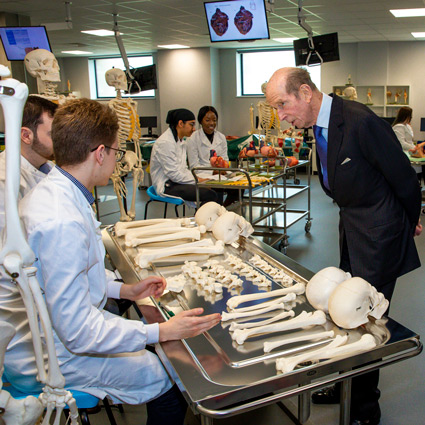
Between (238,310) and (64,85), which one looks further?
(64,85)

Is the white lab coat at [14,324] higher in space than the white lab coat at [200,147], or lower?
lower

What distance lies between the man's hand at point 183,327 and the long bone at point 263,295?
16cm

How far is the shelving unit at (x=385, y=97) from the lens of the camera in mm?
11305

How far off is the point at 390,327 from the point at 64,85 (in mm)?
14654

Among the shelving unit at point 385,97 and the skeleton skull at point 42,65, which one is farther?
the shelving unit at point 385,97

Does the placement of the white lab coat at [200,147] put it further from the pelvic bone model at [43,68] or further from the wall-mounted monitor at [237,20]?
the pelvic bone model at [43,68]

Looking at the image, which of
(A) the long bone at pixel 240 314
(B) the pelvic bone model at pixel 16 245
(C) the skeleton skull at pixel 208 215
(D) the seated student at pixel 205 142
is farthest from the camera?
(D) the seated student at pixel 205 142

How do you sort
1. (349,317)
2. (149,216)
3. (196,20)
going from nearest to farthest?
1. (349,317)
2. (149,216)
3. (196,20)

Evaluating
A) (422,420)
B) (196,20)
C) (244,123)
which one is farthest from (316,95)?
(244,123)

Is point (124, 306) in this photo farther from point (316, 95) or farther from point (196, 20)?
point (196, 20)

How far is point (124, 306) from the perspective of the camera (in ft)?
7.61

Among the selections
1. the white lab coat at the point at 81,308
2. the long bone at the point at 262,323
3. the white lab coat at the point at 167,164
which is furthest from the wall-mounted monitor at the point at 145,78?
the long bone at the point at 262,323

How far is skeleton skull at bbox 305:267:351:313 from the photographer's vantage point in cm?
156

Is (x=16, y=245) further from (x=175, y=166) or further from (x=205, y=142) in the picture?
(x=205, y=142)
